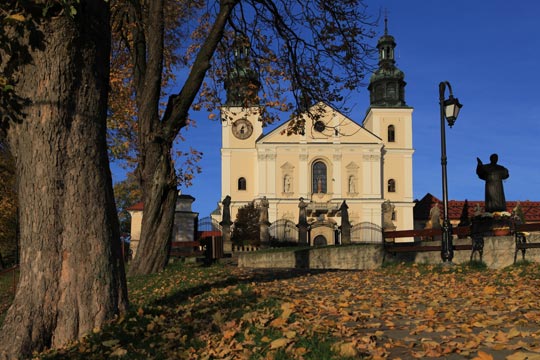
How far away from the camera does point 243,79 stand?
47.2 feet

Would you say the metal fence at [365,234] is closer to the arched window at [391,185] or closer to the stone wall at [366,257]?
the stone wall at [366,257]

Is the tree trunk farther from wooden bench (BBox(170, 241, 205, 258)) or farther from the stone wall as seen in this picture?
wooden bench (BBox(170, 241, 205, 258))

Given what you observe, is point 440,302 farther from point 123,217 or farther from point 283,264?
point 123,217

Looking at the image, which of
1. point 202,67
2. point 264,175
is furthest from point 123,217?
point 202,67

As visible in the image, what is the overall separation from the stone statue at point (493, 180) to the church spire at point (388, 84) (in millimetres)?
48356

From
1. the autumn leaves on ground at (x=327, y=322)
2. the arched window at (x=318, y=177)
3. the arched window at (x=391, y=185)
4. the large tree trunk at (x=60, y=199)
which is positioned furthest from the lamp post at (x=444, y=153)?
the arched window at (x=391, y=185)

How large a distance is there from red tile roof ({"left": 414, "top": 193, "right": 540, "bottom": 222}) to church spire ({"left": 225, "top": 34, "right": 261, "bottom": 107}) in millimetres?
25154

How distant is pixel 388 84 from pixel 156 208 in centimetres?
5620

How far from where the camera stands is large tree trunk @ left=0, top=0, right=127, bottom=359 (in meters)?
6.07

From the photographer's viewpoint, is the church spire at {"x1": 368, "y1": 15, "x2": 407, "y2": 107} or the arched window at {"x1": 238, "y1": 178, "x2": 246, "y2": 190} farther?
the church spire at {"x1": 368, "y1": 15, "x2": 407, "y2": 107}

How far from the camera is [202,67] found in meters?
9.98

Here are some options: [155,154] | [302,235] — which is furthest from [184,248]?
[155,154]

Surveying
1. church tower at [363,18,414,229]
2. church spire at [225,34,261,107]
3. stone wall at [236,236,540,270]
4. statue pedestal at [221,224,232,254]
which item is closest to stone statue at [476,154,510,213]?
stone wall at [236,236,540,270]

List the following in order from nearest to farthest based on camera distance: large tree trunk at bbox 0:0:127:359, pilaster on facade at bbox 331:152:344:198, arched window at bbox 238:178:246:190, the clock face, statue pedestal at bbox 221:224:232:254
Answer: large tree trunk at bbox 0:0:127:359
statue pedestal at bbox 221:224:232:254
pilaster on facade at bbox 331:152:344:198
arched window at bbox 238:178:246:190
the clock face
